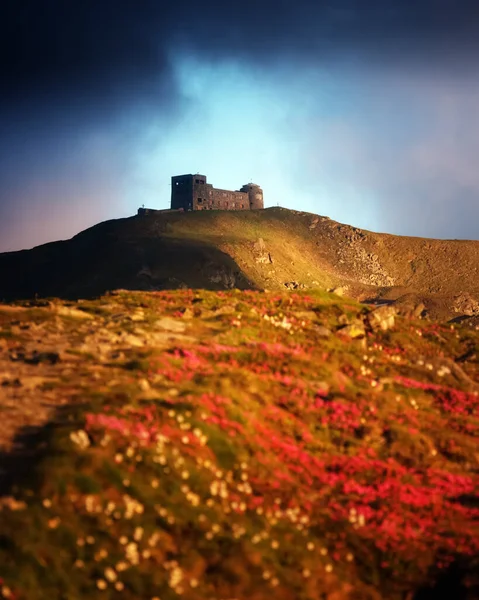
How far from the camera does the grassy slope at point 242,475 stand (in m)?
17.5

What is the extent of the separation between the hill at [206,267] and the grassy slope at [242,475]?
10024 centimetres

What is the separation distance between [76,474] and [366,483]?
29.8ft

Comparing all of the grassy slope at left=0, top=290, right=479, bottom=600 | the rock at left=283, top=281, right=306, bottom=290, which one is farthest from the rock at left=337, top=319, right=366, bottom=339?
the rock at left=283, top=281, right=306, bottom=290

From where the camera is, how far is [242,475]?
2131 cm

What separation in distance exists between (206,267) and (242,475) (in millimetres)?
122708

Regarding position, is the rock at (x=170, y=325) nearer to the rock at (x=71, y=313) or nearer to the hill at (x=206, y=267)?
the rock at (x=71, y=313)

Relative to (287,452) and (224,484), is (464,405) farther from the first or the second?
(224,484)

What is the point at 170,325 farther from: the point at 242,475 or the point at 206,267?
the point at 206,267

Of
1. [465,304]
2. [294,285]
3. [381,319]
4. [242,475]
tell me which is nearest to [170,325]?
[381,319]

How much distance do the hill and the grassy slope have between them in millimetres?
100244

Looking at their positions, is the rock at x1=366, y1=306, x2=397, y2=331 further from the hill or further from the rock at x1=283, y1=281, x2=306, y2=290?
the rock at x1=283, y1=281, x2=306, y2=290

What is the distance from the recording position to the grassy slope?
17547mm

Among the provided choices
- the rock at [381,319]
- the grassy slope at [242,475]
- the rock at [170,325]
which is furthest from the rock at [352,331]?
the rock at [170,325]

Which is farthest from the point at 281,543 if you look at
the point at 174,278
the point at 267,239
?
the point at 267,239
